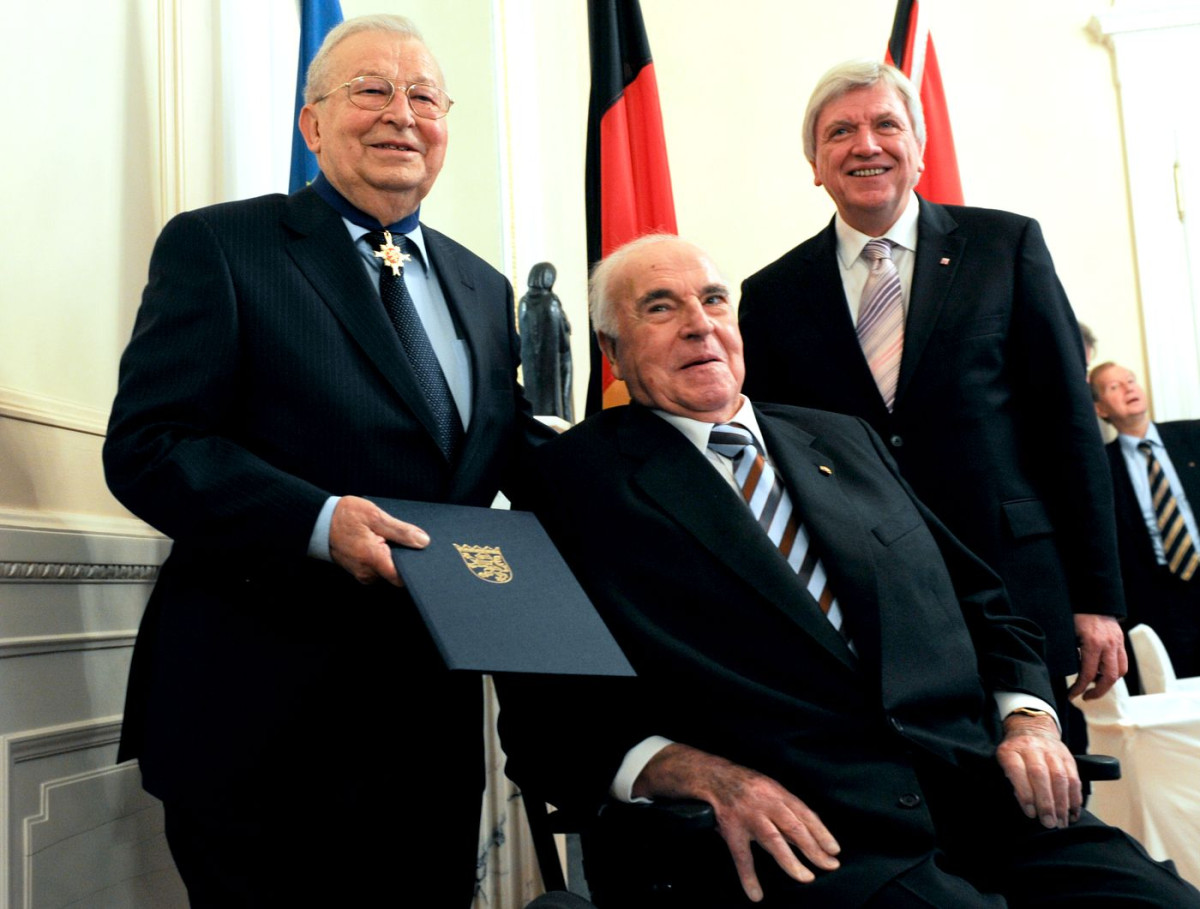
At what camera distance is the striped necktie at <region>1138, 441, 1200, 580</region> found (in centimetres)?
527

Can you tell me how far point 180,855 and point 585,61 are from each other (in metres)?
5.41

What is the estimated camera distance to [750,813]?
5.87 feet

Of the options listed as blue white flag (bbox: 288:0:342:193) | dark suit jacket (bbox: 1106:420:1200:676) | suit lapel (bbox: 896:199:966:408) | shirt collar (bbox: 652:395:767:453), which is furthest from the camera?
dark suit jacket (bbox: 1106:420:1200:676)

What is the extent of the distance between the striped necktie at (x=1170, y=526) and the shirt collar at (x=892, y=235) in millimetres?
3251

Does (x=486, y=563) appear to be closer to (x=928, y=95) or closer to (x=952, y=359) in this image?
(x=952, y=359)

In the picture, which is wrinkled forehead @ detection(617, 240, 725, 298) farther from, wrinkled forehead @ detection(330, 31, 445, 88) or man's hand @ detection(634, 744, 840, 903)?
man's hand @ detection(634, 744, 840, 903)

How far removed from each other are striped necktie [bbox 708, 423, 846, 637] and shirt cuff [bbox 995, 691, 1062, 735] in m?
0.32

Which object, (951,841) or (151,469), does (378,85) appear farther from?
→ (951,841)

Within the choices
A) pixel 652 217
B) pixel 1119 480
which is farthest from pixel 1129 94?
pixel 652 217

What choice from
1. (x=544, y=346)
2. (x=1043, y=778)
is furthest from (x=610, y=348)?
(x=544, y=346)

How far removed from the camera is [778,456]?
220 cm

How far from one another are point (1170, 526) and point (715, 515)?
158 inches

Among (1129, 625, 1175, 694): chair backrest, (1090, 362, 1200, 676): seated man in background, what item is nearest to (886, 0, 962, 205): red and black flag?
(1090, 362, 1200, 676): seated man in background

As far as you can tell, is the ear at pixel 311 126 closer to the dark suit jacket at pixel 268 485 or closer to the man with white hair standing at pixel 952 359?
the dark suit jacket at pixel 268 485
